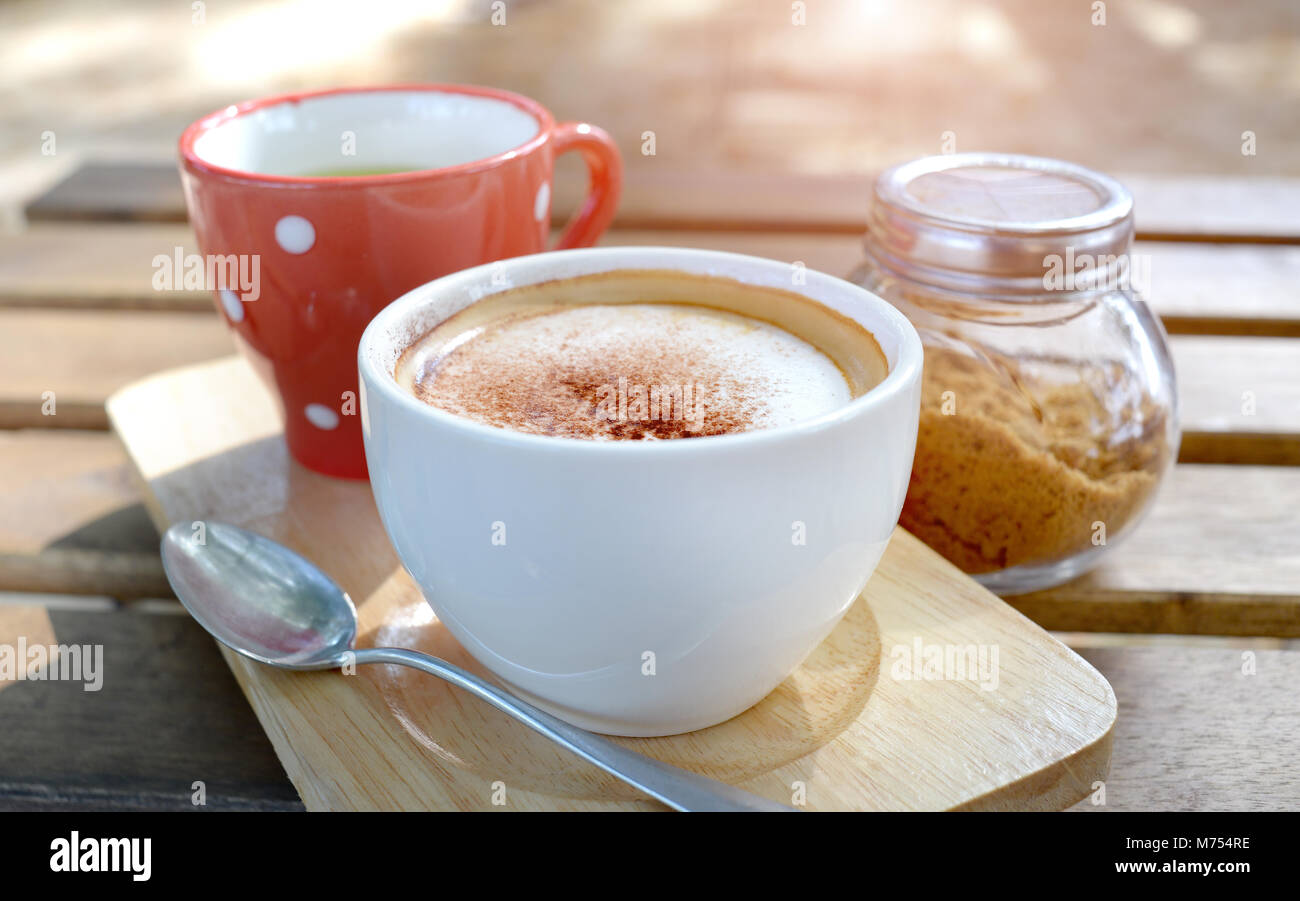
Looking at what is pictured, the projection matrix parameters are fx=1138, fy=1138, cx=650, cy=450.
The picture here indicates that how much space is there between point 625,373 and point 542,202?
0.23 metres

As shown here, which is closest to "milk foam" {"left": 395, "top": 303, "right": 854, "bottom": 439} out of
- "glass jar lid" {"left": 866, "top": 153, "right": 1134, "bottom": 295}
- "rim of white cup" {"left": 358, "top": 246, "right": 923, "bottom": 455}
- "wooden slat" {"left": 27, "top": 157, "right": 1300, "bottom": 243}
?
"rim of white cup" {"left": 358, "top": 246, "right": 923, "bottom": 455}

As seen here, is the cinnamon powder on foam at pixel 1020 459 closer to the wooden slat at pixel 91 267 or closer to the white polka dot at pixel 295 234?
the white polka dot at pixel 295 234

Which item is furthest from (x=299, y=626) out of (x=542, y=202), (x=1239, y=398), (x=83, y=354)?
(x=1239, y=398)

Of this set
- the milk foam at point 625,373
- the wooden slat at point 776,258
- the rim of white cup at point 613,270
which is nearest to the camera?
the rim of white cup at point 613,270

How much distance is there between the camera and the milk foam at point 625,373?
569 millimetres

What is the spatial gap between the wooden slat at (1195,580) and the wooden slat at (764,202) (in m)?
0.52

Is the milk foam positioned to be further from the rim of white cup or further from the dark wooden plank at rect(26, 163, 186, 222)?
the dark wooden plank at rect(26, 163, 186, 222)

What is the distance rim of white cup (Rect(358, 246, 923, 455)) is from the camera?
1.53 feet

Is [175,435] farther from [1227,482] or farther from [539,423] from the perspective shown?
[1227,482]

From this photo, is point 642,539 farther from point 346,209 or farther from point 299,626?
point 346,209

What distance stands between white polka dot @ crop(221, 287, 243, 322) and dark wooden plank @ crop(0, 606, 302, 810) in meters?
0.22

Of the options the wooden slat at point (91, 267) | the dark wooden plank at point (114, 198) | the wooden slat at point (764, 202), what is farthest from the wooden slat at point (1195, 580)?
the dark wooden plank at point (114, 198)
